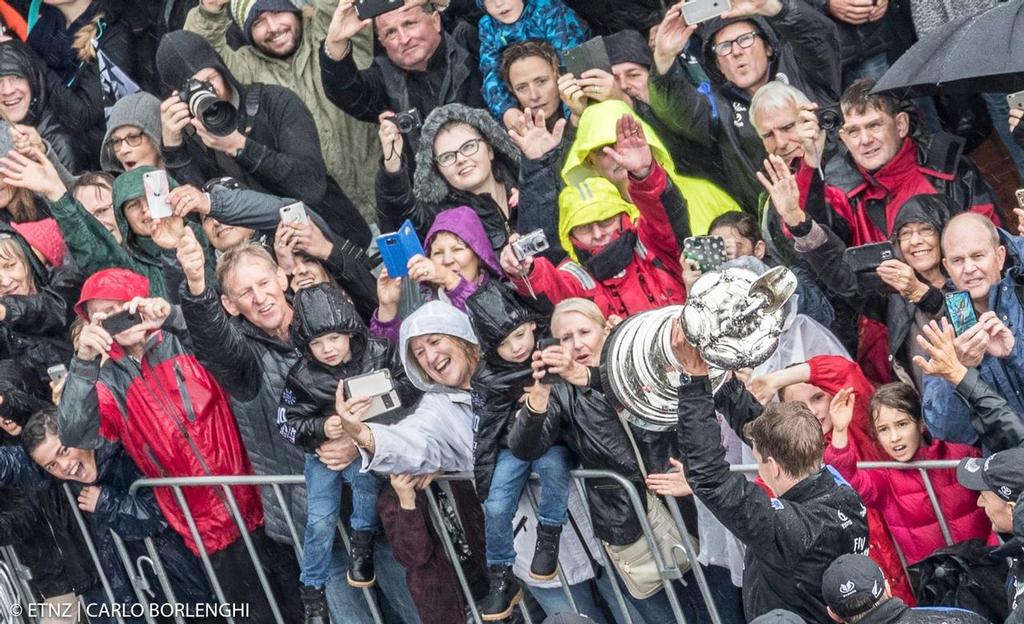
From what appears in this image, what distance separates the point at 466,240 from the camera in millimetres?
8195

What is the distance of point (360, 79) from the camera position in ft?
30.1

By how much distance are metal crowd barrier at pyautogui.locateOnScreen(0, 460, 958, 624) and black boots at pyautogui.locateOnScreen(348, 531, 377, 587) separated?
8cm

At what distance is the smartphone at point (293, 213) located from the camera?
28.4 ft

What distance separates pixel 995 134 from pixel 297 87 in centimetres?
336

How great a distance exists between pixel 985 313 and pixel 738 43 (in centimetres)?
186

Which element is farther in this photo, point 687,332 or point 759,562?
point 759,562

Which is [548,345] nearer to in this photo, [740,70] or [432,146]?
[432,146]

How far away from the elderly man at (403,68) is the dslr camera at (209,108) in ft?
1.58

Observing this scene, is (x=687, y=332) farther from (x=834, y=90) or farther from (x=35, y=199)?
(x=35, y=199)

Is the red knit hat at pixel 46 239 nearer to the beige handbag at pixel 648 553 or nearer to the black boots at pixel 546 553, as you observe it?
the black boots at pixel 546 553

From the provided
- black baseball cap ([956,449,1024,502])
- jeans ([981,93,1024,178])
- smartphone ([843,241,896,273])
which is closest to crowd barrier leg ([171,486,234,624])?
smartphone ([843,241,896,273])

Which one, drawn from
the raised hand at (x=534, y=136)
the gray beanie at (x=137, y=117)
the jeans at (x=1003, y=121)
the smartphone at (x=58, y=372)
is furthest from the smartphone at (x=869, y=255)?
the gray beanie at (x=137, y=117)

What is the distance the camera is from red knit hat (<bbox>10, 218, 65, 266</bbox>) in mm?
9695


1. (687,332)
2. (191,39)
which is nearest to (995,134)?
(687,332)
